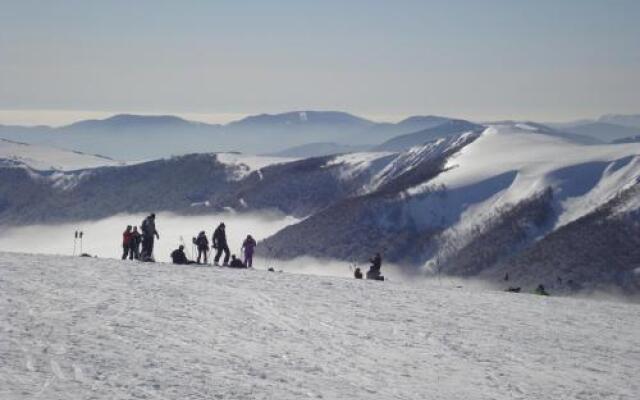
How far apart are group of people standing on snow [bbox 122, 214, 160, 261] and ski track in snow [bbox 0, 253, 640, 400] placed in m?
4.44

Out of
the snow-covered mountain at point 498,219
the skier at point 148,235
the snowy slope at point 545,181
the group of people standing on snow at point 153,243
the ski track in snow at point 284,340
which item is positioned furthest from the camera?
the snowy slope at point 545,181

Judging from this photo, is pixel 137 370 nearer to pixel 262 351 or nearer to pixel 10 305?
pixel 262 351

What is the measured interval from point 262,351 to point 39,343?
17.2 ft

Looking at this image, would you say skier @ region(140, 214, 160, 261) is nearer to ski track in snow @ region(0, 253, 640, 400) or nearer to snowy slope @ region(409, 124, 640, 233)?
ski track in snow @ region(0, 253, 640, 400)

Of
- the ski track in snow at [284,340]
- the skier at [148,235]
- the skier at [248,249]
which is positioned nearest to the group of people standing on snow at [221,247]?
the skier at [248,249]

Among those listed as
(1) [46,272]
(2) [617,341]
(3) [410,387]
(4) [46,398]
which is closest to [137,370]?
(4) [46,398]

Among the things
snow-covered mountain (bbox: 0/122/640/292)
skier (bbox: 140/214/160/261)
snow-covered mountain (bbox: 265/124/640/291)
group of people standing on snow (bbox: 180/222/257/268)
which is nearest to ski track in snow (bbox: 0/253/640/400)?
skier (bbox: 140/214/160/261)

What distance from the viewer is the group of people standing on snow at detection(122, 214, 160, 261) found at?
122 feet

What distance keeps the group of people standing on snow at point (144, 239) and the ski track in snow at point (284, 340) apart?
4.44m

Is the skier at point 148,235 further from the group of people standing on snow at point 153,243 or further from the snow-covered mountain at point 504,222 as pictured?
the snow-covered mountain at point 504,222

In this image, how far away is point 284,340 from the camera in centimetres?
2186

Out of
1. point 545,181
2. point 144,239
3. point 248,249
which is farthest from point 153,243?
point 545,181

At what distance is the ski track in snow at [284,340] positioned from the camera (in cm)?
1738

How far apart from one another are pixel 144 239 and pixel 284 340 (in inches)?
682
